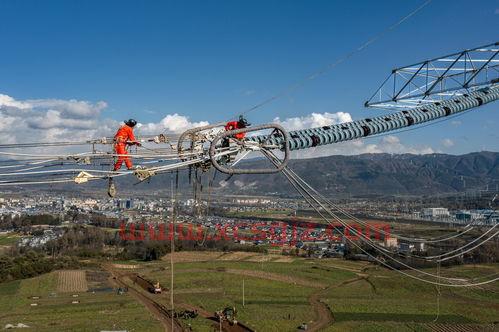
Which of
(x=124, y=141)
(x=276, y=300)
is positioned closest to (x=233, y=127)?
(x=124, y=141)

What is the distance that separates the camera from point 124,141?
6148mm

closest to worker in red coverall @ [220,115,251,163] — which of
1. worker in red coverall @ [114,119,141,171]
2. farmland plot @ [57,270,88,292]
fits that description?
worker in red coverall @ [114,119,141,171]

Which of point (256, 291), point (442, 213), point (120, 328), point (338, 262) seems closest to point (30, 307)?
point (120, 328)

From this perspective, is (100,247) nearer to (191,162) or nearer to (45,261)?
(45,261)

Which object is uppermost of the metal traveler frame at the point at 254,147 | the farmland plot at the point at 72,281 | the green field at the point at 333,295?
the metal traveler frame at the point at 254,147

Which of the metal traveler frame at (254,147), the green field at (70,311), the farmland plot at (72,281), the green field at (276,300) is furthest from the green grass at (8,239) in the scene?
the metal traveler frame at (254,147)

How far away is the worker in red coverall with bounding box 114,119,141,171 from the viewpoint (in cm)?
598

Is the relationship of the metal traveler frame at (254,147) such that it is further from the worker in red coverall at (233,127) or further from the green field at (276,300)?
the green field at (276,300)

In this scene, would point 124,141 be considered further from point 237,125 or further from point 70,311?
point 70,311

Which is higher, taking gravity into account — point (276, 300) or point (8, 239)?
point (8, 239)

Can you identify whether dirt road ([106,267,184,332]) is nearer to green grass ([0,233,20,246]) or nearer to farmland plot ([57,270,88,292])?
farmland plot ([57,270,88,292])

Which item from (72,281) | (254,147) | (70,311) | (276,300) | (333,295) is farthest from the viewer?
(72,281)

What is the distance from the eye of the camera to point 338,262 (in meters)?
54.4

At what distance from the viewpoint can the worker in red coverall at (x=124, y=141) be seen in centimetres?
598
